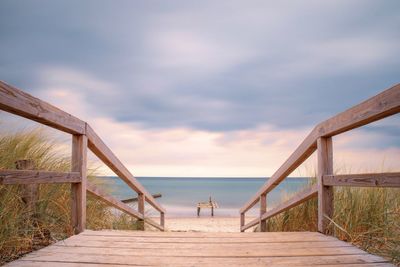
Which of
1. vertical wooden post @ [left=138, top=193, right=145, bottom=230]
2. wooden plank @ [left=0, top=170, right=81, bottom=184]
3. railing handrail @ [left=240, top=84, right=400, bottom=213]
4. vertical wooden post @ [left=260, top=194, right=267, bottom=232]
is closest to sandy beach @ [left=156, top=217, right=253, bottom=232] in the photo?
vertical wooden post @ [left=138, top=193, right=145, bottom=230]

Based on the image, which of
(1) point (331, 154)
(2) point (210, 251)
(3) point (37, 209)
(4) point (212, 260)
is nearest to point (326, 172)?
(1) point (331, 154)

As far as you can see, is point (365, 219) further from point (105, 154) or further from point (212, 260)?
point (105, 154)

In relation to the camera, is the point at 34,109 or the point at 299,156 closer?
the point at 34,109

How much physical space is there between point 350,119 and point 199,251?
1.53m

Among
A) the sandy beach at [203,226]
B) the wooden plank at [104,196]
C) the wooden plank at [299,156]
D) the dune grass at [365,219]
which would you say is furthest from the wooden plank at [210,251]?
the sandy beach at [203,226]

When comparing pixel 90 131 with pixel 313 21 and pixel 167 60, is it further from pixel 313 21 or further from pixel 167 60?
pixel 167 60

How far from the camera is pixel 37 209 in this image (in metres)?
2.87

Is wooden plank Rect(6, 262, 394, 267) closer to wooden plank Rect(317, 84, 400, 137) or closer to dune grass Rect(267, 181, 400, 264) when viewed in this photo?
dune grass Rect(267, 181, 400, 264)

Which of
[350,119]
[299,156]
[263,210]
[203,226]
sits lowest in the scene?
[203,226]

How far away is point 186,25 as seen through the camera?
→ 27.8 feet

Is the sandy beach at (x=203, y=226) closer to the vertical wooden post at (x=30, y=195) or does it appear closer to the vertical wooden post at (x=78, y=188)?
the vertical wooden post at (x=78, y=188)

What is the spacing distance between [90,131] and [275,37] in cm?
600

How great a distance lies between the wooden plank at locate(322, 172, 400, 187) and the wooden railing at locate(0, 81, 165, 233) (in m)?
2.26

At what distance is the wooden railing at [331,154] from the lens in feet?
6.44
